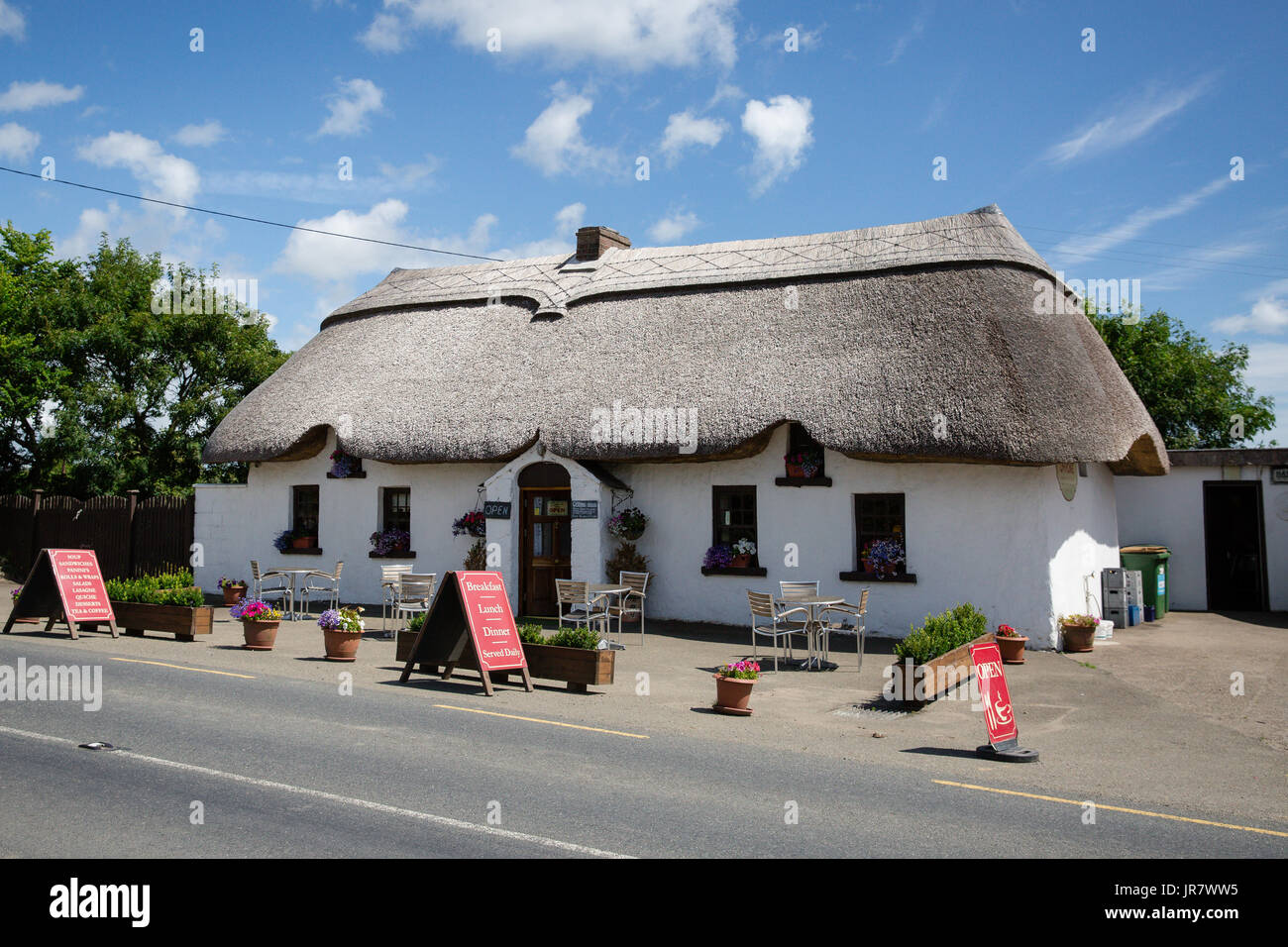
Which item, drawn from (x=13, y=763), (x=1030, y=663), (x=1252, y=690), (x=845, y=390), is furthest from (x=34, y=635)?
(x=1252, y=690)

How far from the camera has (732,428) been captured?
16438mm

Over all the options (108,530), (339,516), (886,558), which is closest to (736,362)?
(886,558)

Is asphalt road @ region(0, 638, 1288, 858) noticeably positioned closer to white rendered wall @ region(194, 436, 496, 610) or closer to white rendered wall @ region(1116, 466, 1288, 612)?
white rendered wall @ region(194, 436, 496, 610)

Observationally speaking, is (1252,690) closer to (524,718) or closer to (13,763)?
(524,718)

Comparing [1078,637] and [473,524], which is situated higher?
[473,524]

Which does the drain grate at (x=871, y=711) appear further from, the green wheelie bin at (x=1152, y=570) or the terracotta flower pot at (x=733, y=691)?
the green wheelie bin at (x=1152, y=570)

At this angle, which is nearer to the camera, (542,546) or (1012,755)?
(1012,755)

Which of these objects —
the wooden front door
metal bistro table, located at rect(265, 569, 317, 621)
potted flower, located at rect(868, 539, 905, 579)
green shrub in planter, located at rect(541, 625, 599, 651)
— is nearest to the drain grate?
green shrub in planter, located at rect(541, 625, 599, 651)

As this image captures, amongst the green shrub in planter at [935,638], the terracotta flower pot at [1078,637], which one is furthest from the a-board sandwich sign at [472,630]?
the terracotta flower pot at [1078,637]

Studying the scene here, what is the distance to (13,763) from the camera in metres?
7.26

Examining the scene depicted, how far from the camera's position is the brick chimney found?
75.4 feet

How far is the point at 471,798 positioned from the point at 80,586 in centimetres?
1138

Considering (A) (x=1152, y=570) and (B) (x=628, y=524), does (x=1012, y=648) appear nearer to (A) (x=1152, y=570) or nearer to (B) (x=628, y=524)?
(B) (x=628, y=524)
